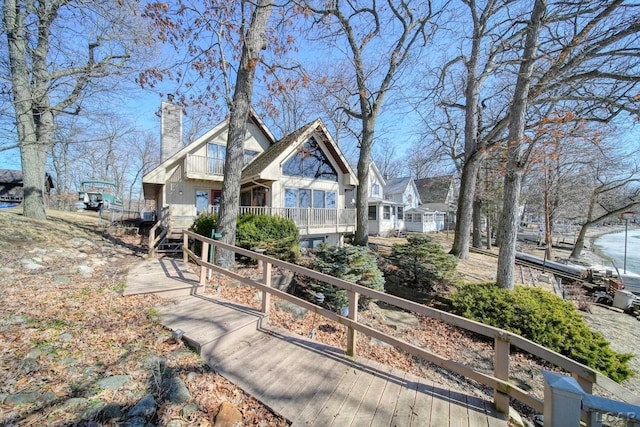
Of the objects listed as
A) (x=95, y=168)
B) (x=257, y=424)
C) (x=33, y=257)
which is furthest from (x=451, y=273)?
(x=95, y=168)

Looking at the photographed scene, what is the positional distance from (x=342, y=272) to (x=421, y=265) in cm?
310

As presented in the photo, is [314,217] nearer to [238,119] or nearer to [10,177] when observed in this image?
[238,119]

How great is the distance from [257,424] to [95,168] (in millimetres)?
42705

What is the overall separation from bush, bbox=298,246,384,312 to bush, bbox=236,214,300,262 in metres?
1.80

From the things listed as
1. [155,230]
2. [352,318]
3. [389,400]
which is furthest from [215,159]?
[389,400]

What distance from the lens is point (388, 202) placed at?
24875mm

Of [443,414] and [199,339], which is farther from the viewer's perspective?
[199,339]

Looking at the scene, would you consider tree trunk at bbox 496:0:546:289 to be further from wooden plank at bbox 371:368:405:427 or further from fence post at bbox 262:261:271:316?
fence post at bbox 262:261:271:316

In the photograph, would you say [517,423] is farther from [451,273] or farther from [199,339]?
[451,273]

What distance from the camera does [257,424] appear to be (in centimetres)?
229

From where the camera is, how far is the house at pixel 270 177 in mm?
12805

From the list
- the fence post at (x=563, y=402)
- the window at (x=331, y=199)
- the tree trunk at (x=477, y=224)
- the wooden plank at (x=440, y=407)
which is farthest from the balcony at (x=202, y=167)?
the tree trunk at (x=477, y=224)

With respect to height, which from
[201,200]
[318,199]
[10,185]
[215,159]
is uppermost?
[215,159]

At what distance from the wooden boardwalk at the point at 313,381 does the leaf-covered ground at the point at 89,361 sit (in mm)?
197
